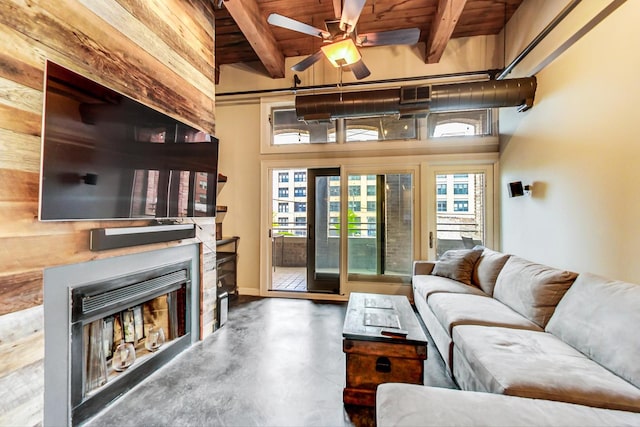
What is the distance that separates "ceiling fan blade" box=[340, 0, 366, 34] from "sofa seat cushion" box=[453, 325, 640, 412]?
2.52 metres

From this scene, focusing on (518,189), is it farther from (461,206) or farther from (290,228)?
(290,228)

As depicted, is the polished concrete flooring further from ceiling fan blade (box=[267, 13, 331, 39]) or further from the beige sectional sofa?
ceiling fan blade (box=[267, 13, 331, 39])

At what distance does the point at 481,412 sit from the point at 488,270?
223 cm

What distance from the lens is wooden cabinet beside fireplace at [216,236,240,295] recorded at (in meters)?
3.94

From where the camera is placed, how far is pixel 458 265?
10.8ft

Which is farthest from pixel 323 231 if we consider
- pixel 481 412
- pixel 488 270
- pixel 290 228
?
pixel 481 412

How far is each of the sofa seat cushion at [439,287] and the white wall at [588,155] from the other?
80 centimetres

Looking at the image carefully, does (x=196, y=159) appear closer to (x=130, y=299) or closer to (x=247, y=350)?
(x=130, y=299)

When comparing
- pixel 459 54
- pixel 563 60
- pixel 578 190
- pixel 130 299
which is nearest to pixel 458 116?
pixel 459 54

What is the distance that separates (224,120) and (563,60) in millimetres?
4357

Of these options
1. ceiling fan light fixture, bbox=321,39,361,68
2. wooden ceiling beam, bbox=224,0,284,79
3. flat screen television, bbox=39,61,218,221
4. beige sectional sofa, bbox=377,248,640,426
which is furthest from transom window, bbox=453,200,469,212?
flat screen television, bbox=39,61,218,221

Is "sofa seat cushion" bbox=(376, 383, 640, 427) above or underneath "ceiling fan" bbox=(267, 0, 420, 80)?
underneath

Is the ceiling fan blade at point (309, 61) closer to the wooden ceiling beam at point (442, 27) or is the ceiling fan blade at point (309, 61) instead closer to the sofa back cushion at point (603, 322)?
the wooden ceiling beam at point (442, 27)

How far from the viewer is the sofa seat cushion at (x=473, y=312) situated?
2068 millimetres
